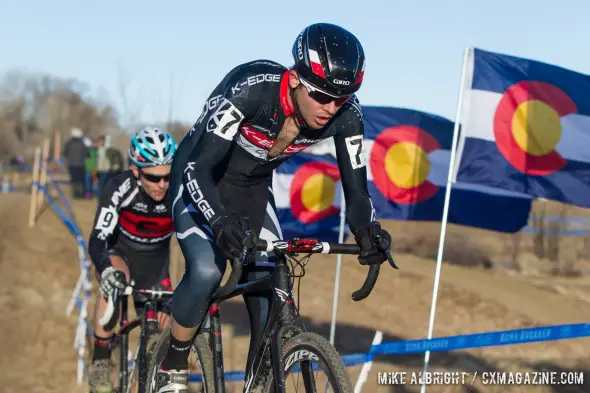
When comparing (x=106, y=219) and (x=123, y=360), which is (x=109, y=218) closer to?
(x=106, y=219)

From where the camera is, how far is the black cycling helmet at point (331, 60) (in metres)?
3.92

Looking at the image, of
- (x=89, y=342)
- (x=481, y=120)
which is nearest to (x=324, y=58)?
(x=481, y=120)

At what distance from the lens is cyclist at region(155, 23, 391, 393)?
3.98m

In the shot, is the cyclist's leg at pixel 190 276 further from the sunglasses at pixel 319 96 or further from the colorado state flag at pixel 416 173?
the colorado state flag at pixel 416 173

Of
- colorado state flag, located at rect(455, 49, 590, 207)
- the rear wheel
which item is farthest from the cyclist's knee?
colorado state flag, located at rect(455, 49, 590, 207)

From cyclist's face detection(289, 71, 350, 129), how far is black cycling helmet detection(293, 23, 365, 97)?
0.07 metres

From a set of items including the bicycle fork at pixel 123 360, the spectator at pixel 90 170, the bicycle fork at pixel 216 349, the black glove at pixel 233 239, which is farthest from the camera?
the spectator at pixel 90 170

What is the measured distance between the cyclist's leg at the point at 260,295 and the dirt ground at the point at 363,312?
436 centimetres

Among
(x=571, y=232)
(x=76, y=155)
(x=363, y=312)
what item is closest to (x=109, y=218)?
(x=363, y=312)

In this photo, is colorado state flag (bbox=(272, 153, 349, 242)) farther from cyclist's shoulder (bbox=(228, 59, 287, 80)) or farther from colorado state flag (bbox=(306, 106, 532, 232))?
cyclist's shoulder (bbox=(228, 59, 287, 80))

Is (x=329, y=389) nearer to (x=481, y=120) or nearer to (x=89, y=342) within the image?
(x=481, y=120)

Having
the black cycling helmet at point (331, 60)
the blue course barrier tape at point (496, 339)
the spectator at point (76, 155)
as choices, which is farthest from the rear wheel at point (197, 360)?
the spectator at point (76, 155)

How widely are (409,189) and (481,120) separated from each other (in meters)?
2.52

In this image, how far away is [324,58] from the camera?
3.94 m
